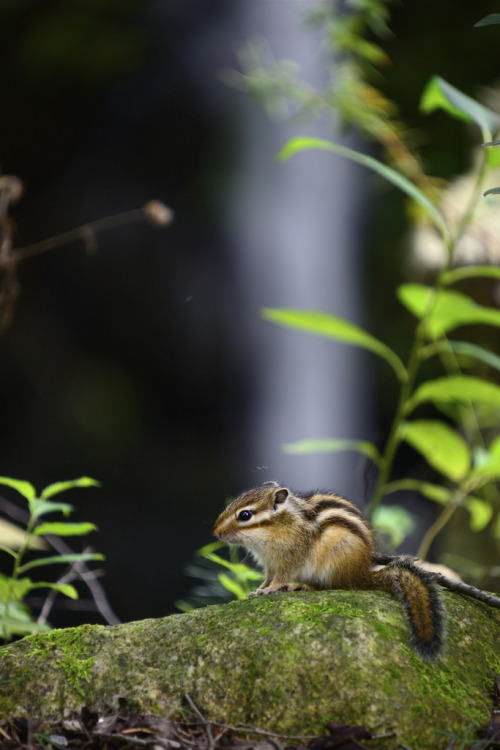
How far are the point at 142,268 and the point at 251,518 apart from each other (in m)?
5.20

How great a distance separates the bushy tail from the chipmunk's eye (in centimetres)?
39

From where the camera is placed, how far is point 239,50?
263 inches

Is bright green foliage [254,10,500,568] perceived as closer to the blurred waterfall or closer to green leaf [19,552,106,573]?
green leaf [19,552,106,573]

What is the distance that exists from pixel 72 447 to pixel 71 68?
355cm

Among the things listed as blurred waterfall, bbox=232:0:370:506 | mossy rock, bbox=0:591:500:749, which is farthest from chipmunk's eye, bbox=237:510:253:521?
blurred waterfall, bbox=232:0:370:506

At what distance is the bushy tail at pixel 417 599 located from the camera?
1.62m

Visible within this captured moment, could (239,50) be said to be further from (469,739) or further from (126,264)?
(469,739)

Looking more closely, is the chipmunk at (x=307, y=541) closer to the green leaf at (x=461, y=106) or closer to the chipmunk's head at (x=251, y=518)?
the chipmunk's head at (x=251, y=518)

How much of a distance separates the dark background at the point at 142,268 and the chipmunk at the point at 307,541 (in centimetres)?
436

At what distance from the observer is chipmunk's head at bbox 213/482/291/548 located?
200 centimetres

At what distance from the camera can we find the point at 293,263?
6.79 meters

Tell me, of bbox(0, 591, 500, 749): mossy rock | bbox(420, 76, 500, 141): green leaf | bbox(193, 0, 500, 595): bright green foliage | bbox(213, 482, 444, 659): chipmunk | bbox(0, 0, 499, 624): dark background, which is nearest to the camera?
bbox(0, 591, 500, 749): mossy rock

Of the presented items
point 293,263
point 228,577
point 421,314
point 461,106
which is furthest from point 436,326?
point 293,263

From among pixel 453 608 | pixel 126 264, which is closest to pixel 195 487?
pixel 126 264
